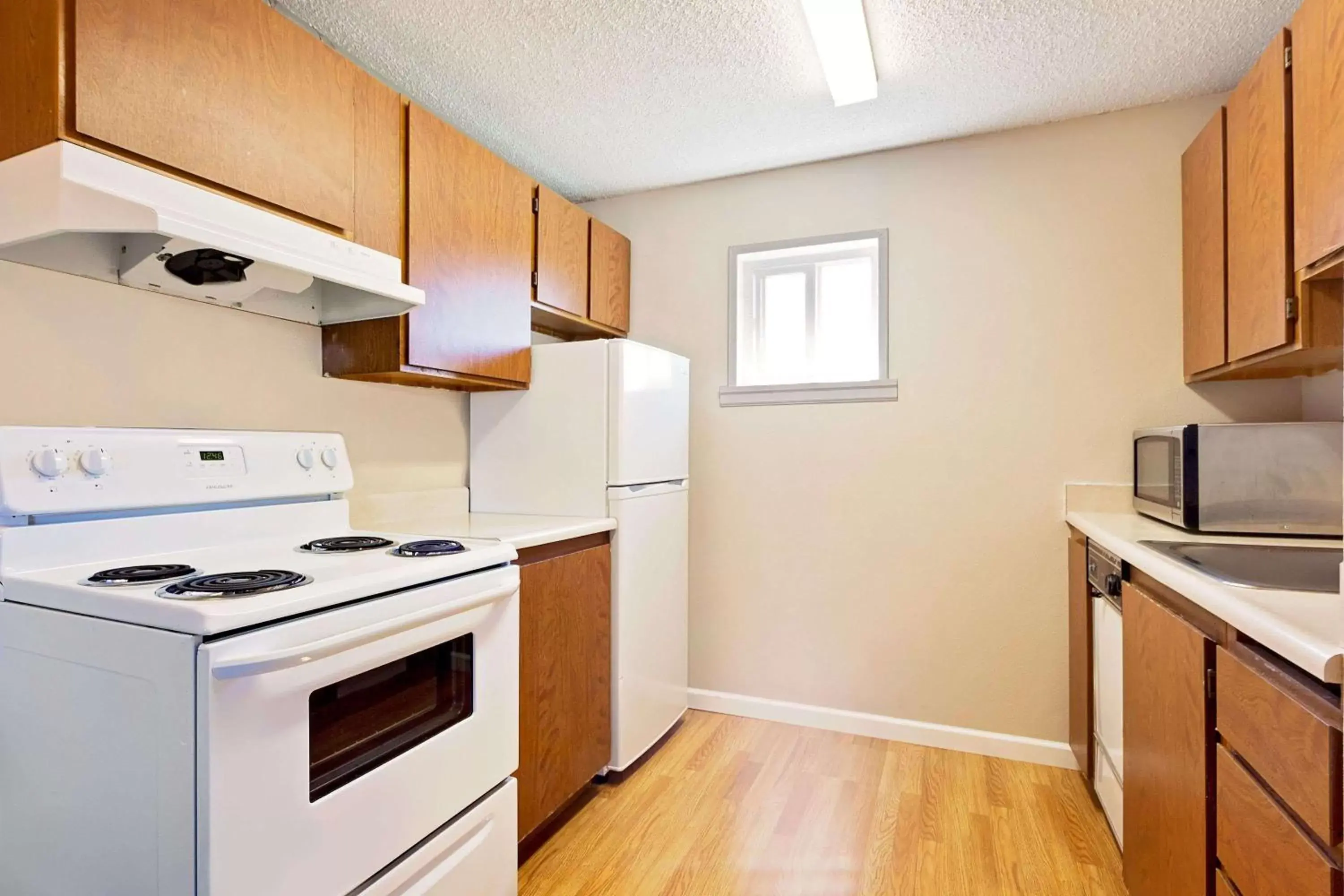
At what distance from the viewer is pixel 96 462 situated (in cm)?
129

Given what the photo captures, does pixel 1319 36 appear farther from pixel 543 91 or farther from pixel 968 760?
pixel 968 760

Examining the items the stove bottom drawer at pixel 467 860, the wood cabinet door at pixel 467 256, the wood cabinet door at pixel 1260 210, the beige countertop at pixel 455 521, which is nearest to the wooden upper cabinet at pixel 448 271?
the wood cabinet door at pixel 467 256

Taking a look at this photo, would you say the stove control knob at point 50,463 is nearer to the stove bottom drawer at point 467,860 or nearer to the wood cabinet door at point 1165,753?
the stove bottom drawer at point 467,860

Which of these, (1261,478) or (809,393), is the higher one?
(809,393)

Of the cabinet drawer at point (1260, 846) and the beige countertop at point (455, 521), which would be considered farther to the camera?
the beige countertop at point (455, 521)

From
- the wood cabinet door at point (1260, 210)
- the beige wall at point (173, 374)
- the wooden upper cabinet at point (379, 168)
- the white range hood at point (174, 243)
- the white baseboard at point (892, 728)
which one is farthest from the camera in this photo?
the white baseboard at point (892, 728)

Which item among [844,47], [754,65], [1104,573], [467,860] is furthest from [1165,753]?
[754,65]

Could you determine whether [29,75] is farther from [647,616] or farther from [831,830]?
[831,830]

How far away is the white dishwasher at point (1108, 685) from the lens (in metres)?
1.68

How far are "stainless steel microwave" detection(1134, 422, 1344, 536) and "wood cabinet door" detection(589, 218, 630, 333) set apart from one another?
2105 mm

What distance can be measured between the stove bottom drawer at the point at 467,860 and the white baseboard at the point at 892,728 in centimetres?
140

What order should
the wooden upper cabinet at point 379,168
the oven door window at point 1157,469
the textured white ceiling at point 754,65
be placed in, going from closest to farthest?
the wooden upper cabinet at point 379,168 → the textured white ceiling at point 754,65 → the oven door window at point 1157,469

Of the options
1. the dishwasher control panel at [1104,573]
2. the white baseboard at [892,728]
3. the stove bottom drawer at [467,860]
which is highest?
the dishwasher control panel at [1104,573]

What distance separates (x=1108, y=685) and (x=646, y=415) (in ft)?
5.39
